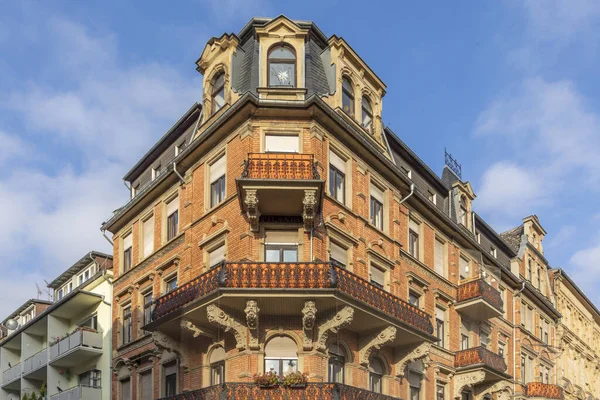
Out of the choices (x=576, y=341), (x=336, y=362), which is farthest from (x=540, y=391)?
(x=336, y=362)

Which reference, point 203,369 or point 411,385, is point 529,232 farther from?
point 203,369

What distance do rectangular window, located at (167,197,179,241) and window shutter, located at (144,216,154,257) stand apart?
1.48m

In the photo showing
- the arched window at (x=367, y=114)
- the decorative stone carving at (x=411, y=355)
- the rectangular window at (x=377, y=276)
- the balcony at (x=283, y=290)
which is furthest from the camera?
the arched window at (x=367, y=114)

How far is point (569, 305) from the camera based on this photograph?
1960 inches

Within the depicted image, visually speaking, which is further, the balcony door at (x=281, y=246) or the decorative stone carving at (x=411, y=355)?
the decorative stone carving at (x=411, y=355)

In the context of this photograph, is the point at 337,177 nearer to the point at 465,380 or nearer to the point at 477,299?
the point at 477,299

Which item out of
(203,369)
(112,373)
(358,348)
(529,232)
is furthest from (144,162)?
(529,232)

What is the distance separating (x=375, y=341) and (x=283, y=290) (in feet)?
14.8

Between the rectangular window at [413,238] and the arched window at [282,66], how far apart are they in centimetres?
827

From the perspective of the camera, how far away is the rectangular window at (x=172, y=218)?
89.8 ft

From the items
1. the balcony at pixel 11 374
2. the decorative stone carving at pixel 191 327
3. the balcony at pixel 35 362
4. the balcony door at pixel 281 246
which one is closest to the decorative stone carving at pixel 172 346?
the decorative stone carving at pixel 191 327

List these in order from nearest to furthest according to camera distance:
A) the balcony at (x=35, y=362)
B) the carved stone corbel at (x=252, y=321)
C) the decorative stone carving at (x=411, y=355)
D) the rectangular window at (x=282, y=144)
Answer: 1. the carved stone corbel at (x=252, y=321)
2. the rectangular window at (x=282, y=144)
3. the decorative stone carving at (x=411, y=355)
4. the balcony at (x=35, y=362)

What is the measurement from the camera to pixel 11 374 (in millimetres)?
→ 38250

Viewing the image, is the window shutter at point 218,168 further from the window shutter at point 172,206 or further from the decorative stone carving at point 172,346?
the decorative stone carving at point 172,346
